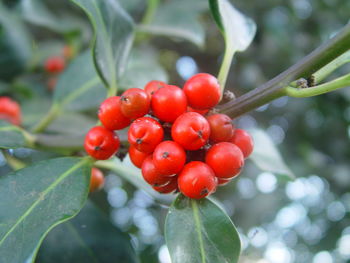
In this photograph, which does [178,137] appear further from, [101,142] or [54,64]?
[54,64]

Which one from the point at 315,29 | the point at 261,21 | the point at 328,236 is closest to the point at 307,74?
the point at 261,21

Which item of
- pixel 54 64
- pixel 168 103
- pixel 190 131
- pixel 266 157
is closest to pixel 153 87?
Answer: pixel 168 103

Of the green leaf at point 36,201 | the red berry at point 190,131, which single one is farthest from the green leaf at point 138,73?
the red berry at point 190,131

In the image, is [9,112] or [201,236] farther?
[9,112]

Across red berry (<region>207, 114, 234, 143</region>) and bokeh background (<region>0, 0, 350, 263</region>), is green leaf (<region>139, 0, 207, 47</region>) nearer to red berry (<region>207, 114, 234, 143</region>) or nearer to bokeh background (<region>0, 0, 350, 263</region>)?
bokeh background (<region>0, 0, 350, 263</region>)

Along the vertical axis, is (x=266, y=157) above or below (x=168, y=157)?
below

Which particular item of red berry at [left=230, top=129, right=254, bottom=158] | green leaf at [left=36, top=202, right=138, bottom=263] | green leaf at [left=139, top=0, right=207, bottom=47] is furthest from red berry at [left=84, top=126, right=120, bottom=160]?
green leaf at [left=139, top=0, right=207, bottom=47]

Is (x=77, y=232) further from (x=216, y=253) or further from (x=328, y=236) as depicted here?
(x=328, y=236)
